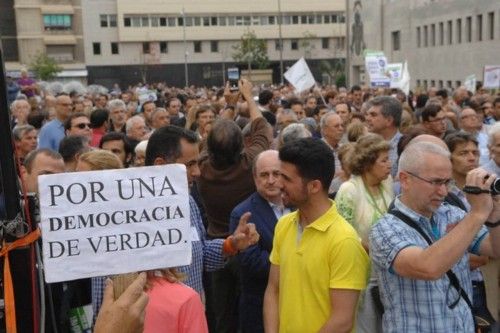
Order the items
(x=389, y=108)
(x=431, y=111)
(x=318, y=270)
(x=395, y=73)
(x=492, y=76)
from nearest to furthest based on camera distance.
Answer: (x=318, y=270), (x=389, y=108), (x=431, y=111), (x=492, y=76), (x=395, y=73)

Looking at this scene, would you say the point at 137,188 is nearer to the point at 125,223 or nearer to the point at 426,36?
the point at 125,223

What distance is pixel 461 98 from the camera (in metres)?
14.3

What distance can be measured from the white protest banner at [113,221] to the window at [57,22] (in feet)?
207

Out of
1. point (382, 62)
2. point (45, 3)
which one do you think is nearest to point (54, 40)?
point (45, 3)

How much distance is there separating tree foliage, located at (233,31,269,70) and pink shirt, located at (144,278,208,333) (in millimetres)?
60025

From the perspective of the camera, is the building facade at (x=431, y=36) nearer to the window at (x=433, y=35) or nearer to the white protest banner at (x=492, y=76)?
the window at (x=433, y=35)

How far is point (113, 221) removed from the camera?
245 centimetres

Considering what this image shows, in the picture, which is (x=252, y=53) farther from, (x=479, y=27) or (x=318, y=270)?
(x=318, y=270)

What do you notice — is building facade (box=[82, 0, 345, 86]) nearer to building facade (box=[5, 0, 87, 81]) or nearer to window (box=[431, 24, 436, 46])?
building facade (box=[5, 0, 87, 81])

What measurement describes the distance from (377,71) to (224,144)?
47.9 feet

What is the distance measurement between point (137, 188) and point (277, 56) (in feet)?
225

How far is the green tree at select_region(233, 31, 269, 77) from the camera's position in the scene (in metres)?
63.2

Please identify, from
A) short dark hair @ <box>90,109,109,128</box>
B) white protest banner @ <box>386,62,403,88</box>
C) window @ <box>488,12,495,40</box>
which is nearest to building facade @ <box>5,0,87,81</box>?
window @ <box>488,12,495,40</box>

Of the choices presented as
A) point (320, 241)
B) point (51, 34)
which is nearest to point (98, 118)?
point (320, 241)
